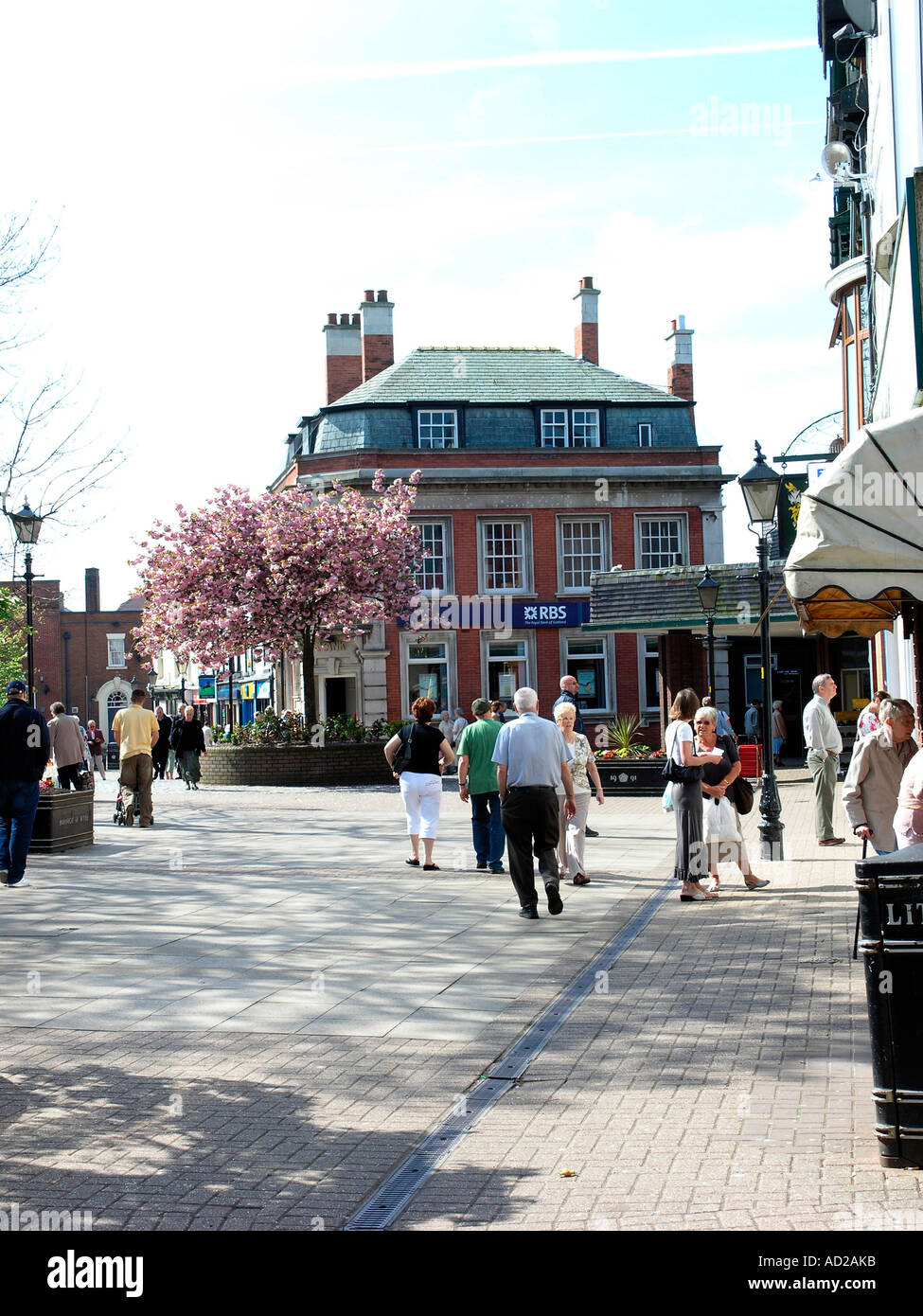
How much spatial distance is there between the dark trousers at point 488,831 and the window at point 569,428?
28647mm

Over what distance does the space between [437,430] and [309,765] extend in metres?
14.8

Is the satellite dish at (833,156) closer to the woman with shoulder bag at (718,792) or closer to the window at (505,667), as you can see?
the woman with shoulder bag at (718,792)

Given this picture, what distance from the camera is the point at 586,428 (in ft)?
139

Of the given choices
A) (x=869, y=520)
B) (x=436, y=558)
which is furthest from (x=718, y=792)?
(x=436, y=558)

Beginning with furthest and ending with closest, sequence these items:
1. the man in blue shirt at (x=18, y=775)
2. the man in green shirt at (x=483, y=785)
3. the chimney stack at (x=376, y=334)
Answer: the chimney stack at (x=376, y=334) → the man in green shirt at (x=483, y=785) → the man in blue shirt at (x=18, y=775)

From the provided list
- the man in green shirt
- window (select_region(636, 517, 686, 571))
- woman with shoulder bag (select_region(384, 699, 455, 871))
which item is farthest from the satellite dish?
window (select_region(636, 517, 686, 571))

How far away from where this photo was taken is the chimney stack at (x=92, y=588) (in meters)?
83.6

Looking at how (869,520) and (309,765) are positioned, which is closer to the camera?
(869,520)

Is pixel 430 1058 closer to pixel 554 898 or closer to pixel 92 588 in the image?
pixel 554 898

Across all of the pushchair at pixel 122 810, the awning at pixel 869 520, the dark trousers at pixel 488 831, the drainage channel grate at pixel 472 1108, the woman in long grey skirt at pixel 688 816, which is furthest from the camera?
the pushchair at pixel 122 810

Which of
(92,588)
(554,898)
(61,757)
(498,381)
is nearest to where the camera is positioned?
(554,898)

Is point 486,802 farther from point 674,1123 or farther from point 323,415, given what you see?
point 323,415

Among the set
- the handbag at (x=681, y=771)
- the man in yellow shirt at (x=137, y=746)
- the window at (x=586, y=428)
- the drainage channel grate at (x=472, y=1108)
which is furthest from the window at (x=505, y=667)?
the drainage channel grate at (x=472, y=1108)
